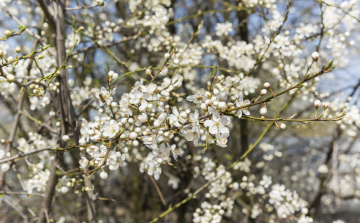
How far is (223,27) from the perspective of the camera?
3.22 meters

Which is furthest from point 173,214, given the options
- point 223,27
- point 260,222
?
point 223,27

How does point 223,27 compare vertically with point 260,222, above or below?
above

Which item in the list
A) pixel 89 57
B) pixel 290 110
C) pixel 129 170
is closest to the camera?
pixel 89 57

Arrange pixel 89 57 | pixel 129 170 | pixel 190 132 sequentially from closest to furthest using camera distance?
pixel 190 132 < pixel 89 57 < pixel 129 170

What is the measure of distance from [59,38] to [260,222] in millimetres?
4376

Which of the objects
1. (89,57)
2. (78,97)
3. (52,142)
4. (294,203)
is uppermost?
(89,57)

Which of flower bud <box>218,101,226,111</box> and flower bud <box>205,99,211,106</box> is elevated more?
flower bud <box>205,99,211,106</box>

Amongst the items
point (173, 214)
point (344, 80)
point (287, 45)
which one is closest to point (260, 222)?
point (173, 214)

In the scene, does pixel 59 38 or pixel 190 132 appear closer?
pixel 190 132

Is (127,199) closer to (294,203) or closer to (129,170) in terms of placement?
(129,170)

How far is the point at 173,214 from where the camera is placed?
5535 millimetres

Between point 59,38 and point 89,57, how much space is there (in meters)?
3.17

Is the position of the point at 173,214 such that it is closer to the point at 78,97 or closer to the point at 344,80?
the point at 78,97

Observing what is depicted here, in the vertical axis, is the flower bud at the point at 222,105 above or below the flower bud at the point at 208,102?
below
